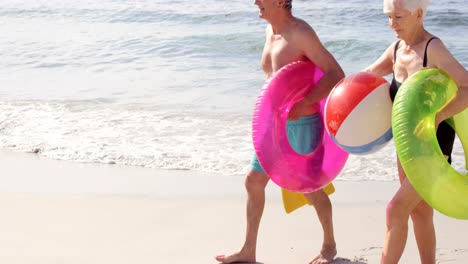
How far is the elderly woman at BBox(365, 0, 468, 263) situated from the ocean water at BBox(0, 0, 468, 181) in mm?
2648

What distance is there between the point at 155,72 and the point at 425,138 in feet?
26.2

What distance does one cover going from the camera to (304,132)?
4.43 metres

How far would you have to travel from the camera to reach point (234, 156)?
7.22 m

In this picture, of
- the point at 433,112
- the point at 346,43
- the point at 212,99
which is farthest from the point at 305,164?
the point at 346,43

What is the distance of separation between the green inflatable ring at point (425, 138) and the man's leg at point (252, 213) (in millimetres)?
1155

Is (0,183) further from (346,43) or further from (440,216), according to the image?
(346,43)

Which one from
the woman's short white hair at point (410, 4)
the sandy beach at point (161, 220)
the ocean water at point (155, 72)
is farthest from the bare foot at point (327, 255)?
the ocean water at point (155, 72)

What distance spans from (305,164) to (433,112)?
88 cm

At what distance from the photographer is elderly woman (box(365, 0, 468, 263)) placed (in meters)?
3.74

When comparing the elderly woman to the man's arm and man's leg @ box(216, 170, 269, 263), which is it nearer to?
the man's arm

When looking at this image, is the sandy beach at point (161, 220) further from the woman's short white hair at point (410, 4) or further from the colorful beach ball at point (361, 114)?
the woman's short white hair at point (410, 4)

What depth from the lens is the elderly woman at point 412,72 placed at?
3.74 metres

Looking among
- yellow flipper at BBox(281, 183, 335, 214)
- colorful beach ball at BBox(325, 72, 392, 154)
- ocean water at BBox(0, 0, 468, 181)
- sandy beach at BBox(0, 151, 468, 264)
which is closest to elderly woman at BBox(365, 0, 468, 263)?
colorful beach ball at BBox(325, 72, 392, 154)

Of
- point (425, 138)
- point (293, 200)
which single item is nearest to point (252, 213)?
point (293, 200)
